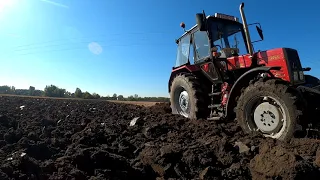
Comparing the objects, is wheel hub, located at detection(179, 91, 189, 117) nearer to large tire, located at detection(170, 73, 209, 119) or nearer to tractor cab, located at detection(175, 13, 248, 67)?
large tire, located at detection(170, 73, 209, 119)

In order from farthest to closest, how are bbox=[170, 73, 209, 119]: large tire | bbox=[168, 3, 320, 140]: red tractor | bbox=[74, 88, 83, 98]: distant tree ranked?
bbox=[74, 88, 83, 98]: distant tree < bbox=[170, 73, 209, 119]: large tire < bbox=[168, 3, 320, 140]: red tractor

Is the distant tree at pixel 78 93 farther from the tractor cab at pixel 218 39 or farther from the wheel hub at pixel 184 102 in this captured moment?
the tractor cab at pixel 218 39

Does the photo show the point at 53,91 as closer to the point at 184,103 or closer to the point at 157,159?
the point at 184,103

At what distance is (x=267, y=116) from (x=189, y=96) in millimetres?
2832

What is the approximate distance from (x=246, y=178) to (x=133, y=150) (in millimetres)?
2022

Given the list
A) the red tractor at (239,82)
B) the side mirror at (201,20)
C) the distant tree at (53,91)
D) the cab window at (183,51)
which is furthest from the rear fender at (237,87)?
the distant tree at (53,91)

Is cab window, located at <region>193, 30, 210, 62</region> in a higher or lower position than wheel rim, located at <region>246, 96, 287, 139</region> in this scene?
higher

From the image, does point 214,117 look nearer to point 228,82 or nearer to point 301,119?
point 228,82

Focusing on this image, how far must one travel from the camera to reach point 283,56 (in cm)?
575

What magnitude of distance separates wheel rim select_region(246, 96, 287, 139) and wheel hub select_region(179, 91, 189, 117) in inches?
114

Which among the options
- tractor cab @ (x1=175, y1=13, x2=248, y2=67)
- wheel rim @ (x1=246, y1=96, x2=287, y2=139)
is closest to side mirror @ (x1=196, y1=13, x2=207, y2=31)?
tractor cab @ (x1=175, y1=13, x2=248, y2=67)

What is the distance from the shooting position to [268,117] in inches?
212

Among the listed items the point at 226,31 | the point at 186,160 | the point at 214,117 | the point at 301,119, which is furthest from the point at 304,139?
the point at 226,31

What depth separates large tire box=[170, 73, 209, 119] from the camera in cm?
762
